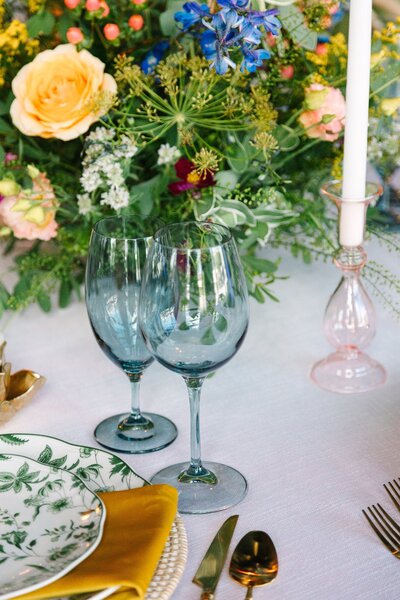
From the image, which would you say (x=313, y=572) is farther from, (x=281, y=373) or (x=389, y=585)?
(x=281, y=373)

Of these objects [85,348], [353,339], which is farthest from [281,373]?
[85,348]

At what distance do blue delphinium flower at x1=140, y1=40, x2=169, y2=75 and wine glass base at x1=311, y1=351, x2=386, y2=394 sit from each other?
1.49ft

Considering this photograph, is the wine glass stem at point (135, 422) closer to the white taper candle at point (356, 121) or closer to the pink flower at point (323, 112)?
the white taper candle at point (356, 121)

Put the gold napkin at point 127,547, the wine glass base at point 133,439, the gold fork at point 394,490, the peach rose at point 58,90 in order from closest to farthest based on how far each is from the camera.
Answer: the gold napkin at point 127,547
the gold fork at point 394,490
the wine glass base at point 133,439
the peach rose at point 58,90

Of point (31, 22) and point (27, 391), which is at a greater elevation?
point (31, 22)

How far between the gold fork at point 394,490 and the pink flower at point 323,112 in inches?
17.9

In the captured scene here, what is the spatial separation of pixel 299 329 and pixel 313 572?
0.49m

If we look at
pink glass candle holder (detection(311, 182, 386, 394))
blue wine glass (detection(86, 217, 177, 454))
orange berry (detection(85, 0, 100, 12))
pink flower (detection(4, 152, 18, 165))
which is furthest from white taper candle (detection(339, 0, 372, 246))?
pink flower (detection(4, 152, 18, 165))

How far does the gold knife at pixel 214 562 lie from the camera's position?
2.18ft

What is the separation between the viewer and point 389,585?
0.67 metres

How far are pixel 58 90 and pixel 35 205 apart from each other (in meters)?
0.15

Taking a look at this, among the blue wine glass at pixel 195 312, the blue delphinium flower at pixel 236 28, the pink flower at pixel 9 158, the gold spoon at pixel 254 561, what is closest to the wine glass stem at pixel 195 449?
the blue wine glass at pixel 195 312

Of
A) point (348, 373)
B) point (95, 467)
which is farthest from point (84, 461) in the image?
point (348, 373)

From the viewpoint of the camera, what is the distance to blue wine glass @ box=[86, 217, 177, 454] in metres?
0.85
